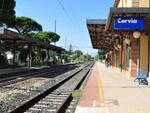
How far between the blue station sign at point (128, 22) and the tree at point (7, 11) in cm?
3071

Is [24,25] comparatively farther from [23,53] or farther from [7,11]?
[7,11]

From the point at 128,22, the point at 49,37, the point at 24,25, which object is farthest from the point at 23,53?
the point at 128,22

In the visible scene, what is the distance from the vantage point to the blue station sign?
47.5 ft

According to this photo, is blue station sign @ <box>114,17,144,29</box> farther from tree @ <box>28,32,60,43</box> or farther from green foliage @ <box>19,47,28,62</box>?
tree @ <box>28,32,60,43</box>

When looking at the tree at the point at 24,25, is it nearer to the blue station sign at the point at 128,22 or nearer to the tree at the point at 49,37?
the tree at the point at 49,37

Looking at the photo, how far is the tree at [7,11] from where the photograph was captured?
4181cm

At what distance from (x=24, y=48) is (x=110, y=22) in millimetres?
39934

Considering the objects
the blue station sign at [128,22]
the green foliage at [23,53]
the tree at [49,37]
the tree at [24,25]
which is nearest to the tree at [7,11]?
the green foliage at [23,53]

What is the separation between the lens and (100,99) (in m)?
8.95

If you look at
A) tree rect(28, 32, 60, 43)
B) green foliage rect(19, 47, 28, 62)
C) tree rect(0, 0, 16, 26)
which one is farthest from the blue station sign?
tree rect(28, 32, 60, 43)

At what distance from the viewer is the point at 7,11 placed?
143 ft

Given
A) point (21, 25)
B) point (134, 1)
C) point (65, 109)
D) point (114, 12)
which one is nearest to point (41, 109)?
point (65, 109)

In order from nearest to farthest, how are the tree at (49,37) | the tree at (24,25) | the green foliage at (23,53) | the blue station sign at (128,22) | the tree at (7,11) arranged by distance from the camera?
1. the blue station sign at (128,22)
2. the tree at (7,11)
3. the green foliage at (23,53)
4. the tree at (24,25)
5. the tree at (49,37)

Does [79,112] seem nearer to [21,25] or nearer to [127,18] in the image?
[127,18]
